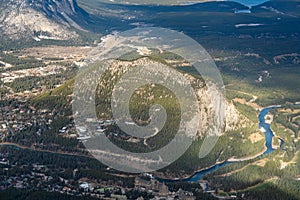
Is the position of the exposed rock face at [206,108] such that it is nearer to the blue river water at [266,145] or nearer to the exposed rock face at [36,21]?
the blue river water at [266,145]

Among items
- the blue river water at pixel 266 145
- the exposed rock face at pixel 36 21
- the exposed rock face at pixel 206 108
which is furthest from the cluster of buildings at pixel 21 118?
the exposed rock face at pixel 36 21

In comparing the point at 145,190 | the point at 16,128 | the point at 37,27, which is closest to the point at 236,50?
the point at 37,27

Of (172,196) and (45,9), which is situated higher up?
(45,9)

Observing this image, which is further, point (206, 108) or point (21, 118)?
point (21, 118)

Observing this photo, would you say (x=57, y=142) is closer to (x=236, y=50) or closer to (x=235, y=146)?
(x=235, y=146)

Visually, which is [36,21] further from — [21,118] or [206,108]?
[206,108]

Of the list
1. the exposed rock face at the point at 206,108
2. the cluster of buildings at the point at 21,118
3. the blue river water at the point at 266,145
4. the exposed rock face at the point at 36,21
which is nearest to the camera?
the blue river water at the point at 266,145

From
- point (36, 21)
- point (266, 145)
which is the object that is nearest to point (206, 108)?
point (266, 145)

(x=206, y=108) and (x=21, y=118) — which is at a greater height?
(x=206, y=108)
